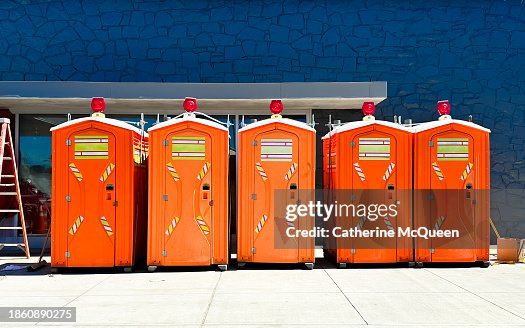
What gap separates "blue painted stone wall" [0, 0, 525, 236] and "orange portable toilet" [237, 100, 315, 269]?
339cm

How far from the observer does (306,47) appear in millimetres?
13195

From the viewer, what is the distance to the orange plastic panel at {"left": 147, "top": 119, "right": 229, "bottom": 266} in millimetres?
9812

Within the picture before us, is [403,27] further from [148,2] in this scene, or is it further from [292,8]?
[148,2]

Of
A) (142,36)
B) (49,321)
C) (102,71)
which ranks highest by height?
(142,36)

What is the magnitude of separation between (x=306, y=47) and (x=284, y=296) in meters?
6.98

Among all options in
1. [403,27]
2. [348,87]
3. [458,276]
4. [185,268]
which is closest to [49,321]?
[185,268]

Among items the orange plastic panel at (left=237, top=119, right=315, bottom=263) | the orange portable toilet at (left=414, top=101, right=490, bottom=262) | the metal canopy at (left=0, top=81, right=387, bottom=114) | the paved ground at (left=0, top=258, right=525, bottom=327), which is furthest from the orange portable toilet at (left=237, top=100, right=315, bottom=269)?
the orange portable toilet at (left=414, top=101, right=490, bottom=262)

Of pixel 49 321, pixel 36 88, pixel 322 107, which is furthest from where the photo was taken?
pixel 322 107

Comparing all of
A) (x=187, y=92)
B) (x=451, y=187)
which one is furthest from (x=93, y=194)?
(x=451, y=187)

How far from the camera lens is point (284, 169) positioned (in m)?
10.0

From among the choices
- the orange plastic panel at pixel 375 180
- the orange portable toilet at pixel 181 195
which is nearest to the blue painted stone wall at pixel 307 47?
the orange plastic panel at pixel 375 180

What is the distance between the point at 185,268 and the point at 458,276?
4.54 meters

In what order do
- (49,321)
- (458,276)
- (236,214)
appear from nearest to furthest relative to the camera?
(49,321), (458,276), (236,214)

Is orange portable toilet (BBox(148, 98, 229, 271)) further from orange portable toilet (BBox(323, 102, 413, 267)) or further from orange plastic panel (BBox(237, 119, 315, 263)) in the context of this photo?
orange portable toilet (BBox(323, 102, 413, 267))
